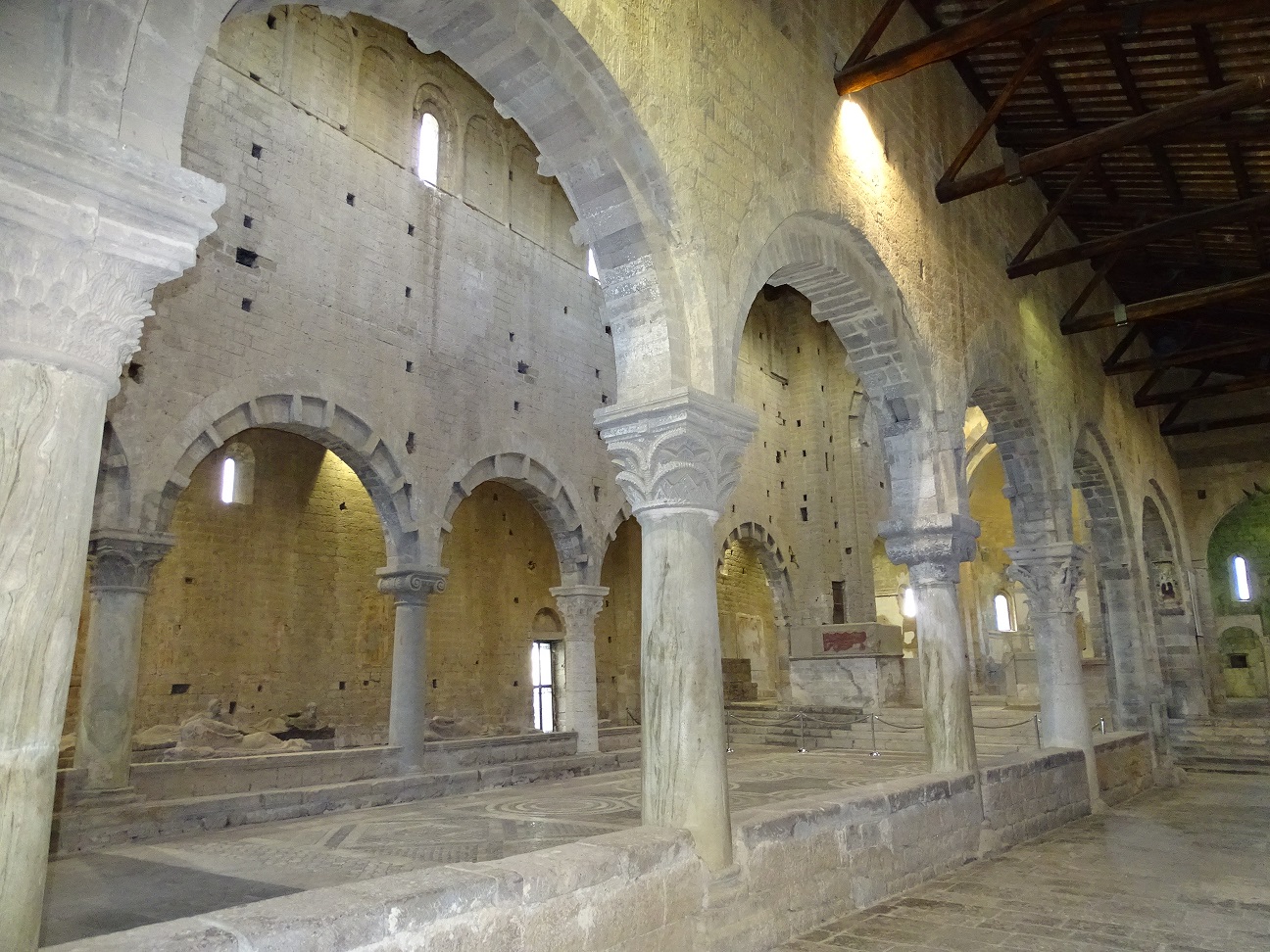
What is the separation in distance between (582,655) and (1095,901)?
873cm

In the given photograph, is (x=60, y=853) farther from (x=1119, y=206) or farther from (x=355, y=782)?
(x=1119, y=206)

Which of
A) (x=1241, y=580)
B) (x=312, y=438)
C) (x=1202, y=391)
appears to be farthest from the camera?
(x=1241, y=580)

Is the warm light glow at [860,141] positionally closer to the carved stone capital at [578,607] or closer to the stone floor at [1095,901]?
the stone floor at [1095,901]

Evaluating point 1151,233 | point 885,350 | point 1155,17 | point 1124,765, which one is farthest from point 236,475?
point 1124,765

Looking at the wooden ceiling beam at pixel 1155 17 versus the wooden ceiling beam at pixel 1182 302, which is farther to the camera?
the wooden ceiling beam at pixel 1182 302

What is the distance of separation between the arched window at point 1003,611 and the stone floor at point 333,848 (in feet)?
50.9

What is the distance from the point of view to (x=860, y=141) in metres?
7.77

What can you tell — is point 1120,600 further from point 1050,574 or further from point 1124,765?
point 1050,574

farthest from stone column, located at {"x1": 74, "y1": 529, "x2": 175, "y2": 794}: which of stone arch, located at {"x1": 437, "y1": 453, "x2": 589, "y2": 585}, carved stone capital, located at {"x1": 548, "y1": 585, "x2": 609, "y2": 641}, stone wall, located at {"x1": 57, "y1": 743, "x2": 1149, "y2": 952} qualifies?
carved stone capital, located at {"x1": 548, "y1": 585, "x2": 609, "y2": 641}

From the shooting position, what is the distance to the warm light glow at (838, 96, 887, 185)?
753 cm

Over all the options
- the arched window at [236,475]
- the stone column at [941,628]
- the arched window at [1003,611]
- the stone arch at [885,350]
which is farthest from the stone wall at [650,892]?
the arched window at [1003,611]

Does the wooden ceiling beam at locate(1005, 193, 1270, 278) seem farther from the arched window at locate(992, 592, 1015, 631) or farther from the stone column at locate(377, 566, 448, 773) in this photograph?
the arched window at locate(992, 592, 1015, 631)

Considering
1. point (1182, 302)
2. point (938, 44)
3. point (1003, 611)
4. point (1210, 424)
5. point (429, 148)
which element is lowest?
point (1003, 611)

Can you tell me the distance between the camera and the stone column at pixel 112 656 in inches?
323
